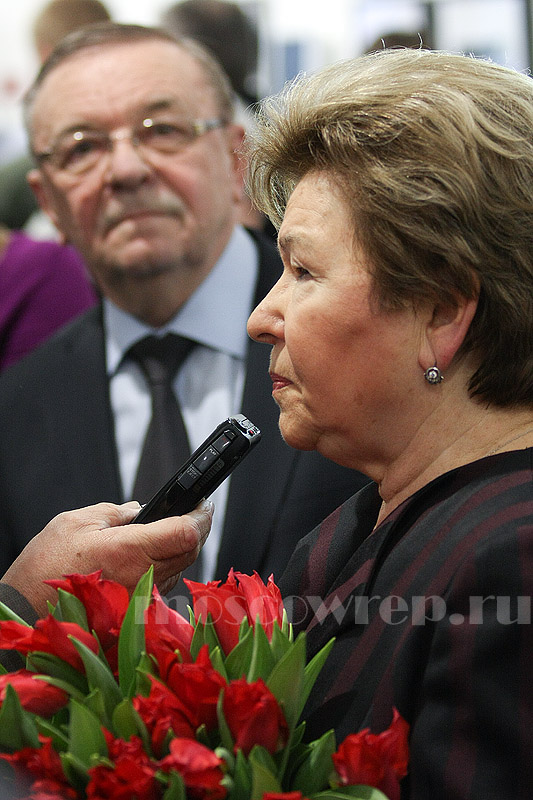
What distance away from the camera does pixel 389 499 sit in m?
1.13

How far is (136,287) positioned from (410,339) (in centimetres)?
100

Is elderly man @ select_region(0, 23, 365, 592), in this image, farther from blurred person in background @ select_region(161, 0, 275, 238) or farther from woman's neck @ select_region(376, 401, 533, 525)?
blurred person in background @ select_region(161, 0, 275, 238)

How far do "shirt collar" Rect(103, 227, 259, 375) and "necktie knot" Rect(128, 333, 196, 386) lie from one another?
0.8 inches

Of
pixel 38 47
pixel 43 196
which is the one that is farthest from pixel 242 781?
pixel 38 47

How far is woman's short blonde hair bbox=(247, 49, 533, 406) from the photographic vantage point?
979 mm

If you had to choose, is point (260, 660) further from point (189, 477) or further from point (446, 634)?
point (189, 477)

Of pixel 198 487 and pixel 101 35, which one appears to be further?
pixel 101 35

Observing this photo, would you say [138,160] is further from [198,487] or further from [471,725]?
[471,725]

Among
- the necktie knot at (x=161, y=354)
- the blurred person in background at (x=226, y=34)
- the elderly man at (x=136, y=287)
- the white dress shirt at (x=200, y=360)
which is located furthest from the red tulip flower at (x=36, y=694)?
the blurred person in background at (x=226, y=34)

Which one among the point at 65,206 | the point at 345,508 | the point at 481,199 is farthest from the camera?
the point at 65,206

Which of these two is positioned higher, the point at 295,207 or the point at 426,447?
the point at 295,207

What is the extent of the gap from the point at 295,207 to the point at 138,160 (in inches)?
37.0

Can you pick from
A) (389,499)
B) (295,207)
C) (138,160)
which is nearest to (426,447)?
(389,499)

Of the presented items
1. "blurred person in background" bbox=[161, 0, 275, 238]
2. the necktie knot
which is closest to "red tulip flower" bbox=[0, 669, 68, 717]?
the necktie knot
